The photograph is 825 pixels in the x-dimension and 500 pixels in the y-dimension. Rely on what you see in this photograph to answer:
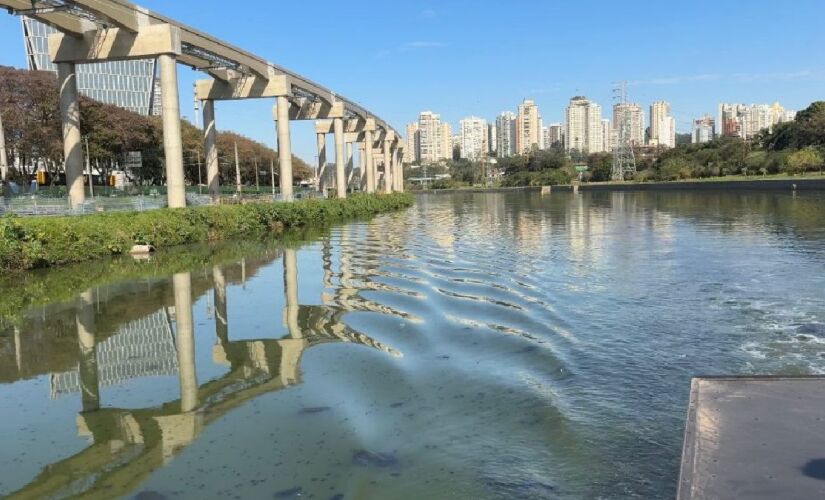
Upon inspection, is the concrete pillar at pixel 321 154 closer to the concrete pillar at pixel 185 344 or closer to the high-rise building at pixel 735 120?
the concrete pillar at pixel 185 344

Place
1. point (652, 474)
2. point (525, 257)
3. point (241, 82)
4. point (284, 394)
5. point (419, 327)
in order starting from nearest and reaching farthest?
point (652, 474) → point (284, 394) → point (419, 327) → point (525, 257) → point (241, 82)

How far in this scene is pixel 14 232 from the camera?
16938 mm

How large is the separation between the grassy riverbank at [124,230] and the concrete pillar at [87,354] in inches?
201

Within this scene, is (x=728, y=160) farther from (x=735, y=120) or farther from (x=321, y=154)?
(x=735, y=120)

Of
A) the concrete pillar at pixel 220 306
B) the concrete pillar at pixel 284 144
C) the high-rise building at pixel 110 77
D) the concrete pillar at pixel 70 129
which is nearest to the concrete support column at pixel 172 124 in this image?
the concrete pillar at pixel 70 129

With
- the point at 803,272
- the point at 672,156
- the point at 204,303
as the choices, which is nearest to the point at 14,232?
the point at 204,303

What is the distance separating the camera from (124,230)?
21.2 m

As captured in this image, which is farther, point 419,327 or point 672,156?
point 672,156

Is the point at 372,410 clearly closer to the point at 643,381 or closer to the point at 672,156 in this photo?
the point at 643,381

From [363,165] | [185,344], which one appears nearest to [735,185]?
[363,165]

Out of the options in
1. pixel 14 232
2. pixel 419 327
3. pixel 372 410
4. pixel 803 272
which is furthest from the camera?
pixel 14 232

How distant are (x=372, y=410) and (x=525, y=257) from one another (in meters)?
12.7

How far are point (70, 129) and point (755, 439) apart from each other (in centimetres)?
3328

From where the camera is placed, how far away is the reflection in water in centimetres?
505
